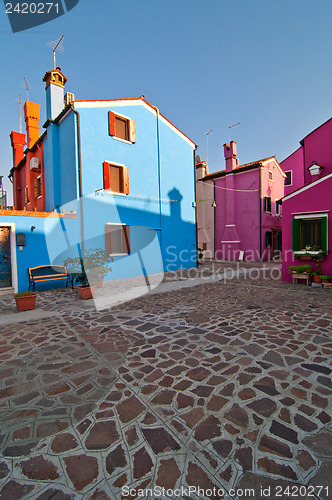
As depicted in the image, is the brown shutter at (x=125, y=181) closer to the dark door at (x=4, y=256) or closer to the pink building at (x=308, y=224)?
the dark door at (x=4, y=256)

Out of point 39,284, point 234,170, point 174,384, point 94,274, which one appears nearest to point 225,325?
point 174,384

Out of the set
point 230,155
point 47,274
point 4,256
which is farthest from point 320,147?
point 4,256

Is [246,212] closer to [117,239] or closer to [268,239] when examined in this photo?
[268,239]

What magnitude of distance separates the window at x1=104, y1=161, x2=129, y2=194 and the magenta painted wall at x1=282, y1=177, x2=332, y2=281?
23.7 ft

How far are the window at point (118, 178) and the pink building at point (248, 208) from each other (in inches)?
425

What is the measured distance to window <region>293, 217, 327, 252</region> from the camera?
9.31m

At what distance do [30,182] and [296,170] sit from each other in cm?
2067

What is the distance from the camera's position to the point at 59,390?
289 centimetres

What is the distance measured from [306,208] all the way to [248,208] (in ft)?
32.0

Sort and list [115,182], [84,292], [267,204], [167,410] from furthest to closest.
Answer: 1. [267,204]
2. [115,182]
3. [84,292]
4. [167,410]

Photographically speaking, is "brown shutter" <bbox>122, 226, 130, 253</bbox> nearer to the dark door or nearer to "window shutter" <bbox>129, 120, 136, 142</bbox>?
"window shutter" <bbox>129, 120, 136, 142</bbox>

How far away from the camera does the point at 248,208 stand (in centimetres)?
1900

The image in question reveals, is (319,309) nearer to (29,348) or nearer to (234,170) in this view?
(29,348)

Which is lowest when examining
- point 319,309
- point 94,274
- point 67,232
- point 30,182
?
point 319,309
